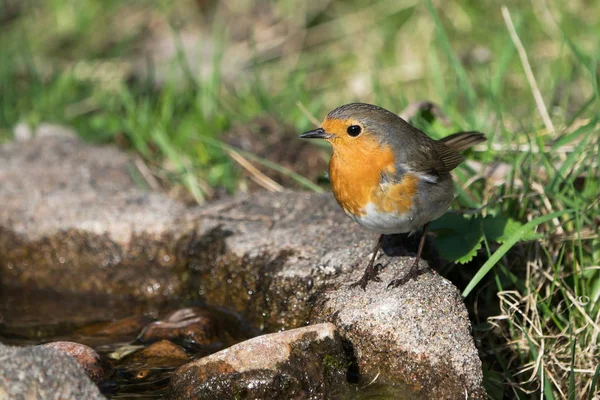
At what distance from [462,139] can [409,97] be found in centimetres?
252

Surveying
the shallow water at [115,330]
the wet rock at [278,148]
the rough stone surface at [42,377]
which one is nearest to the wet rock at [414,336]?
the shallow water at [115,330]

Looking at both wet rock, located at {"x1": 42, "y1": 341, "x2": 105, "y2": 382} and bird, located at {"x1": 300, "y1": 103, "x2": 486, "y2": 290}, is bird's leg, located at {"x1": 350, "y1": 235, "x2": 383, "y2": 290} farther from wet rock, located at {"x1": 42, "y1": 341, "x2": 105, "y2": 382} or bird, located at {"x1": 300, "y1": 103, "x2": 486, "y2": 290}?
wet rock, located at {"x1": 42, "y1": 341, "x2": 105, "y2": 382}

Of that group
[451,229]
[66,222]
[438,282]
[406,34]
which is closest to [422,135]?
[451,229]

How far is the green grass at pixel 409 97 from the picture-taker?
3732 mm

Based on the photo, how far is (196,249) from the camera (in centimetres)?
429

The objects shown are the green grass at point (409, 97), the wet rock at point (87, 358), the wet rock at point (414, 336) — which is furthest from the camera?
the green grass at point (409, 97)

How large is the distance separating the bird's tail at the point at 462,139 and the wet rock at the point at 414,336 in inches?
35.2

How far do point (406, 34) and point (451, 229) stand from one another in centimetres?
406

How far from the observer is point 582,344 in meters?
3.59

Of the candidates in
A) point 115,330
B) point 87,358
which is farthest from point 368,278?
point 115,330

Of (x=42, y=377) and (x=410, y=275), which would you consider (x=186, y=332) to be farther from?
(x=42, y=377)

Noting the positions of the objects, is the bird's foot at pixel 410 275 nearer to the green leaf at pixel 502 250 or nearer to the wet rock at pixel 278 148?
the green leaf at pixel 502 250

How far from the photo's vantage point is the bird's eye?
363 cm

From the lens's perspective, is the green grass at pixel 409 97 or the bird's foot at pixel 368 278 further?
the green grass at pixel 409 97
